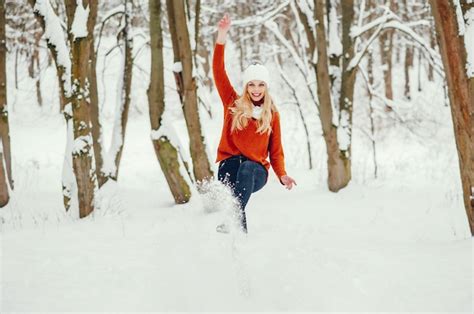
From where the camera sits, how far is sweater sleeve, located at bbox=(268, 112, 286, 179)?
166 inches

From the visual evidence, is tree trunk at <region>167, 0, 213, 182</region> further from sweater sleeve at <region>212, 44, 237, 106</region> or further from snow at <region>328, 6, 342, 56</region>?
snow at <region>328, 6, 342, 56</region>

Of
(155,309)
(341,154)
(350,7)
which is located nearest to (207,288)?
(155,309)

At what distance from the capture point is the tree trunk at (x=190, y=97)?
21.8 feet

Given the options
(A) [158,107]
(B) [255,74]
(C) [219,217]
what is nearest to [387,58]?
(A) [158,107]

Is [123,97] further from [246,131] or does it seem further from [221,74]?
[246,131]

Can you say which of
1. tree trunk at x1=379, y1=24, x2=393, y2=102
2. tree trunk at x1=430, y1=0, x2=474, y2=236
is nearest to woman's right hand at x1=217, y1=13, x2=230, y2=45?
tree trunk at x1=430, y1=0, x2=474, y2=236

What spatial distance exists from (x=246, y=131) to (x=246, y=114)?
18 centimetres

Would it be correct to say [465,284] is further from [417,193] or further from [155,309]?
[417,193]

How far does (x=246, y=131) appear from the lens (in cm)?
408

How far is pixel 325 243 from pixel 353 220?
2.36m

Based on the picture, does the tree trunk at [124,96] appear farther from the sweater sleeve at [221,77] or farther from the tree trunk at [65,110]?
the sweater sleeve at [221,77]

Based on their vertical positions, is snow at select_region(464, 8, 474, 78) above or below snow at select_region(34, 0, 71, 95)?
below

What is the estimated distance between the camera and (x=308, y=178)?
11.4m

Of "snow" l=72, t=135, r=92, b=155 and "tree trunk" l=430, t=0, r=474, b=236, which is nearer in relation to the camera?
"tree trunk" l=430, t=0, r=474, b=236
